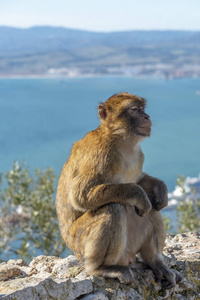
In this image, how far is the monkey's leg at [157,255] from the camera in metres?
3.88

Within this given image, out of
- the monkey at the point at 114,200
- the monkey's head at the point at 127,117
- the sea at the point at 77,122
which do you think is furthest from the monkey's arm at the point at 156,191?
the sea at the point at 77,122

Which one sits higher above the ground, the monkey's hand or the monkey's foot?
the monkey's hand

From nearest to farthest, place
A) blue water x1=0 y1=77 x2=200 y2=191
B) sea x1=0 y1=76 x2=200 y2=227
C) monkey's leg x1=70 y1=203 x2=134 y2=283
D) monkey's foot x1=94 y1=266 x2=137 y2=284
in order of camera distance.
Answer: monkey's leg x1=70 y1=203 x2=134 y2=283 → monkey's foot x1=94 y1=266 x2=137 y2=284 → sea x1=0 y1=76 x2=200 y2=227 → blue water x1=0 y1=77 x2=200 y2=191

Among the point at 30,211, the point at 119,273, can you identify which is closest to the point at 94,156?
the point at 119,273

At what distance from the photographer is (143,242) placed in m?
3.91

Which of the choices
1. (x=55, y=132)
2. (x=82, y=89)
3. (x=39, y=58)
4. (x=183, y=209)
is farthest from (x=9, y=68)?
(x=183, y=209)

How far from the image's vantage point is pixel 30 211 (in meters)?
10.3

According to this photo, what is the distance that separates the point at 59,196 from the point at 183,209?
21.1 feet

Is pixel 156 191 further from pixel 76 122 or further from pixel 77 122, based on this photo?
pixel 76 122

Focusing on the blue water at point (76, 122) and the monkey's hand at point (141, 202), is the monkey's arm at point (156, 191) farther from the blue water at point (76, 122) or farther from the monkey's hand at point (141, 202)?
the blue water at point (76, 122)

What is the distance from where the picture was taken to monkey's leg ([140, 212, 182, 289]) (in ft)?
12.7

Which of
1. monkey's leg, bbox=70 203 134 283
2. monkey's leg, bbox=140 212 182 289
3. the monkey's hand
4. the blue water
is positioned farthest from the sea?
monkey's leg, bbox=70 203 134 283

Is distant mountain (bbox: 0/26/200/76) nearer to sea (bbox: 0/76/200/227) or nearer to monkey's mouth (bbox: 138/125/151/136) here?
sea (bbox: 0/76/200/227)

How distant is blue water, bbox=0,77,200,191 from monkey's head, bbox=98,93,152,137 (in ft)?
77.2
